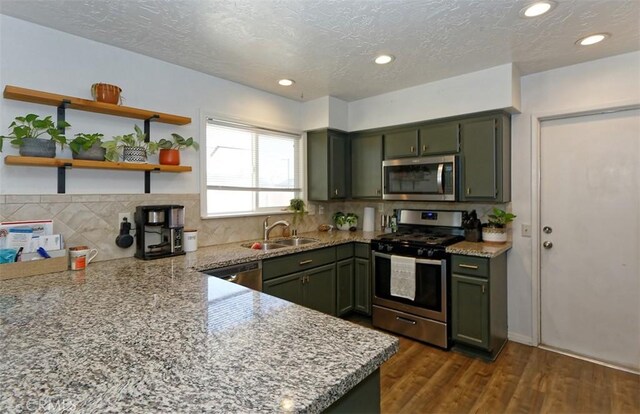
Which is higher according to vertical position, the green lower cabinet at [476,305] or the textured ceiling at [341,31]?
the textured ceiling at [341,31]

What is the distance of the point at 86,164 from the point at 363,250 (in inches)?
97.9

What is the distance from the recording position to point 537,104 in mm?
2971

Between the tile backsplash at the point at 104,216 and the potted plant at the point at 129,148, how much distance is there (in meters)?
0.30

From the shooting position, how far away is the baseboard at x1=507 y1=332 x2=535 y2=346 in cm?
301

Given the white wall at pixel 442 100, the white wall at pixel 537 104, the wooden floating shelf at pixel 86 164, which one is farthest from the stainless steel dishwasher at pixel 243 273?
the white wall at pixel 537 104

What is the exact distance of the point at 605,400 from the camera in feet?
7.16

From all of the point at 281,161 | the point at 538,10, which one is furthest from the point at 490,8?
the point at 281,161

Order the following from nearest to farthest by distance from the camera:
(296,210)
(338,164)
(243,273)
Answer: (243,273)
(296,210)
(338,164)

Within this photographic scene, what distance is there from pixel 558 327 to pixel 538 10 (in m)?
2.58

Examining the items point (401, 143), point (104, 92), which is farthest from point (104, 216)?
point (401, 143)

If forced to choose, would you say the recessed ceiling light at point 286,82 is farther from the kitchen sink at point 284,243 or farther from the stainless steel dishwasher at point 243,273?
the stainless steel dishwasher at point 243,273

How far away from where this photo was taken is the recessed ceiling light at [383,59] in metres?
2.66

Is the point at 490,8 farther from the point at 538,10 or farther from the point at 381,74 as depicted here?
the point at 381,74

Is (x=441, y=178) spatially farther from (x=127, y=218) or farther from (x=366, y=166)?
(x=127, y=218)
